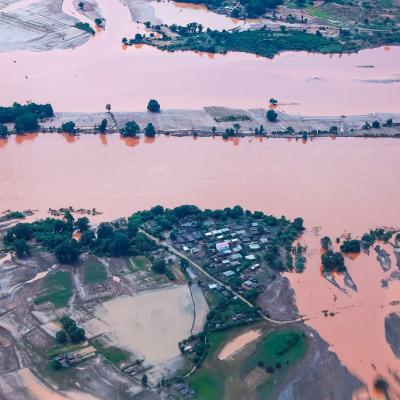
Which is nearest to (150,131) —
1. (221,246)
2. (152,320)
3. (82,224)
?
(82,224)

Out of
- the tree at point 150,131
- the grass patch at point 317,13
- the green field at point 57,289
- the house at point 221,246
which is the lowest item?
the green field at point 57,289

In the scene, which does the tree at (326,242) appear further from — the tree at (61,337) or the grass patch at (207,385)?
the tree at (61,337)

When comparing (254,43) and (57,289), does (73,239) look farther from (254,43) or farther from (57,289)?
(254,43)

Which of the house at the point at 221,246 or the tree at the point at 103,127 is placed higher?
the tree at the point at 103,127

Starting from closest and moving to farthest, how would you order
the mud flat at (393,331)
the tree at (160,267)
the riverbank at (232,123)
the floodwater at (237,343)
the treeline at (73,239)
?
the floodwater at (237,343), the mud flat at (393,331), the tree at (160,267), the treeline at (73,239), the riverbank at (232,123)

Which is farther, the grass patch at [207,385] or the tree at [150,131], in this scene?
the tree at [150,131]

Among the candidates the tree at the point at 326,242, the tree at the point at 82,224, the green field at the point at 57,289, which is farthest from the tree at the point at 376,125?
the green field at the point at 57,289
